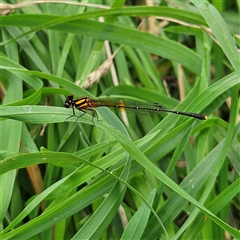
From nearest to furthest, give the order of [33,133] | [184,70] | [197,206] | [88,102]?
[197,206], [88,102], [33,133], [184,70]

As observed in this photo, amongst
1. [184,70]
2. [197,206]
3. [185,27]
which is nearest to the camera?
[197,206]

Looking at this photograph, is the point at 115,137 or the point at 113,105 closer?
the point at 115,137

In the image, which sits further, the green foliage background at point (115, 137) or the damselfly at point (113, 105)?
the damselfly at point (113, 105)

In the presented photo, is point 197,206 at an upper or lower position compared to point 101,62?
lower

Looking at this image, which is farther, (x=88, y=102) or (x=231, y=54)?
(x=88, y=102)

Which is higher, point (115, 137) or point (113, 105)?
point (113, 105)

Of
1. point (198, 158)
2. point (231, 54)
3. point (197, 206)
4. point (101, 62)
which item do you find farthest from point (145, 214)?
point (101, 62)

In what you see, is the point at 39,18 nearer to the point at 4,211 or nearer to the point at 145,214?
the point at 4,211

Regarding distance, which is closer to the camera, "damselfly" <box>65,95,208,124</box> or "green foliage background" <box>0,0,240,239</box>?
"green foliage background" <box>0,0,240,239</box>
